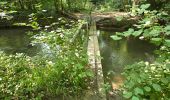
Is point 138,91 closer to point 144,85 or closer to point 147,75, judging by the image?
point 144,85

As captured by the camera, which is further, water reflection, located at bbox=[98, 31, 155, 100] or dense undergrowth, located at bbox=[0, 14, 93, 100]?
water reflection, located at bbox=[98, 31, 155, 100]

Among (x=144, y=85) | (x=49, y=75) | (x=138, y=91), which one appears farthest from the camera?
(x=49, y=75)

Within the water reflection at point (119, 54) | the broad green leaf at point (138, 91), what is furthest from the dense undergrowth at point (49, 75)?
the water reflection at point (119, 54)

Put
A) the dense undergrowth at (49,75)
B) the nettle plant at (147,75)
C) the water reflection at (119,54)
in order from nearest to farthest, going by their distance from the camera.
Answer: the nettle plant at (147,75) < the dense undergrowth at (49,75) < the water reflection at (119,54)

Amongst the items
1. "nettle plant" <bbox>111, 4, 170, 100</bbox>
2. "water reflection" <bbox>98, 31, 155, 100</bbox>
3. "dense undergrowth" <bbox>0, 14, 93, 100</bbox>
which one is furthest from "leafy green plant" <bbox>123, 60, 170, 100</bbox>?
"water reflection" <bbox>98, 31, 155, 100</bbox>

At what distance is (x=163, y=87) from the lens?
2.33 metres

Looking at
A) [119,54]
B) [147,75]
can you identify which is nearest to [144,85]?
[147,75]

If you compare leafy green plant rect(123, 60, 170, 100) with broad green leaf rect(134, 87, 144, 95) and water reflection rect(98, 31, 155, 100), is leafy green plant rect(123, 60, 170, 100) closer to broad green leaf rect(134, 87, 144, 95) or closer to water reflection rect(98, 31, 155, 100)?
broad green leaf rect(134, 87, 144, 95)

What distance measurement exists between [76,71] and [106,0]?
→ 2384 cm

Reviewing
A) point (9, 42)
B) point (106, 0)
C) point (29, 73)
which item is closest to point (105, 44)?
point (9, 42)

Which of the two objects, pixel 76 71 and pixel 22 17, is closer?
pixel 76 71

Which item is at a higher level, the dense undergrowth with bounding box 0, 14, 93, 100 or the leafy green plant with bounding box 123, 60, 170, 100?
the leafy green plant with bounding box 123, 60, 170, 100

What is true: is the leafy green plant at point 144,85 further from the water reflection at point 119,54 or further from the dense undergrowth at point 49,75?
the water reflection at point 119,54

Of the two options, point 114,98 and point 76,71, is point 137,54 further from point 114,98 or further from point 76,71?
point 76,71
